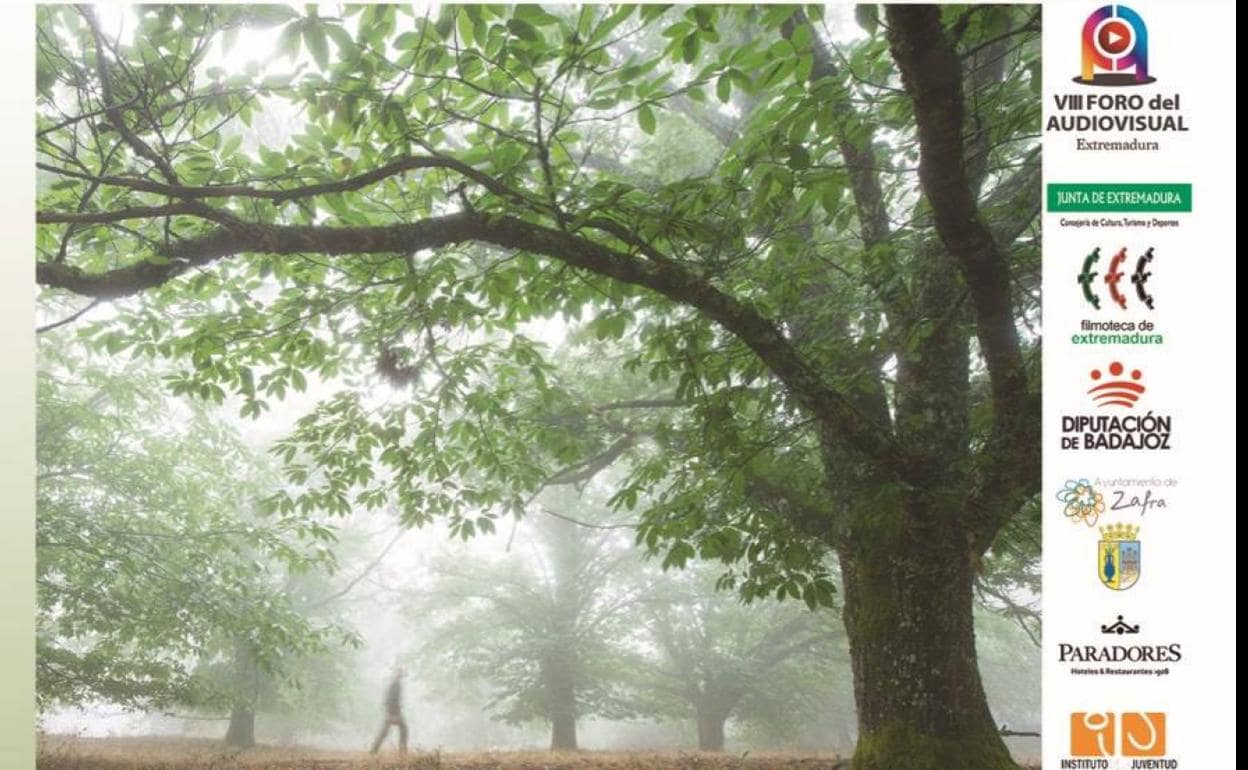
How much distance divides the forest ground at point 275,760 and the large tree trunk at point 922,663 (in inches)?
56.0

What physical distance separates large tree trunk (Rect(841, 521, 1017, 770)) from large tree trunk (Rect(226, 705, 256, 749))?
4250 mm

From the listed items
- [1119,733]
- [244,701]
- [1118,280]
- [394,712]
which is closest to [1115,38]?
[1118,280]

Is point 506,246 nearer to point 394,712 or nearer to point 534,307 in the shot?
point 534,307

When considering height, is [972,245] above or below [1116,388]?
above

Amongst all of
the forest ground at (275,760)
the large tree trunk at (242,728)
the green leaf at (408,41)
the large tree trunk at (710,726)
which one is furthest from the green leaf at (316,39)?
the large tree trunk at (710,726)

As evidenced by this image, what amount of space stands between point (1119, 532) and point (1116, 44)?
1510 millimetres

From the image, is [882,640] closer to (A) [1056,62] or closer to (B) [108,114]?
(A) [1056,62]

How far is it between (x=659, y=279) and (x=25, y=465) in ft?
6.86

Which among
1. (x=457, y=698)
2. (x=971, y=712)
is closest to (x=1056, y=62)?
(x=971, y=712)

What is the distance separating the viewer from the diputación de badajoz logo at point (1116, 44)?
7.49 feet

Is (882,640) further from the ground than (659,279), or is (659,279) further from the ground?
(659,279)

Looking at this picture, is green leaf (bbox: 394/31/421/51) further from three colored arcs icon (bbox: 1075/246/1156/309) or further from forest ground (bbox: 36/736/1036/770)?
forest ground (bbox: 36/736/1036/770)

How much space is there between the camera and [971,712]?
93.5 inches

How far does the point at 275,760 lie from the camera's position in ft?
14.8
